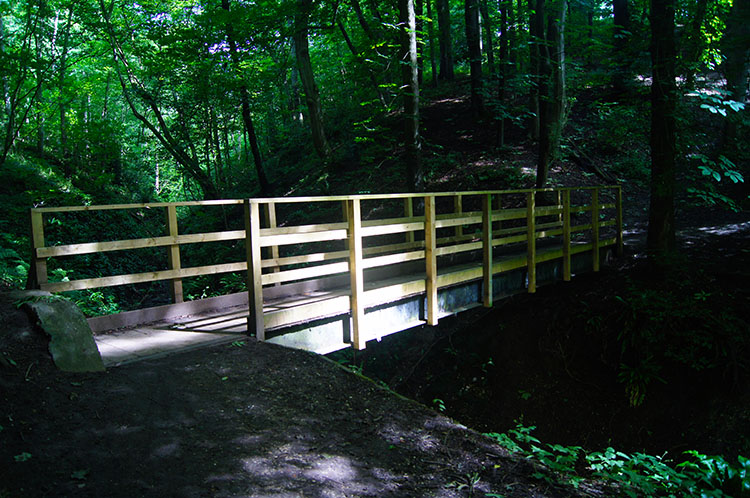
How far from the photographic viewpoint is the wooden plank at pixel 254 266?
16.3ft

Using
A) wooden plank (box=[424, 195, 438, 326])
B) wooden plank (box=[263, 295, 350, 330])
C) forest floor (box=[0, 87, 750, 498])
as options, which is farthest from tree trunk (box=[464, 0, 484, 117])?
wooden plank (box=[263, 295, 350, 330])

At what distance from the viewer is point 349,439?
3695mm

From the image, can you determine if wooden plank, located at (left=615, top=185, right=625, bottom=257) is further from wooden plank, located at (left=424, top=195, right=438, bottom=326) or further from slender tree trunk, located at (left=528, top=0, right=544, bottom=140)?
wooden plank, located at (left=424, top=195, right=438, bottom=326)

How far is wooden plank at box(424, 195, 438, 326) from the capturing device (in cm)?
649

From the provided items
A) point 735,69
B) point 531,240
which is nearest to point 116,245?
point 531,240

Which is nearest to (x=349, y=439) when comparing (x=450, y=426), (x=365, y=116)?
(x=450, y=426)

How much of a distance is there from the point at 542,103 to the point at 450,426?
415 inches

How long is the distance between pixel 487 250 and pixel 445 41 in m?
20.1

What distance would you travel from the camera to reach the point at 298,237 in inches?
215

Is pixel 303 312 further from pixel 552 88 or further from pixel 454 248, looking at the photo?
pixel 552 88

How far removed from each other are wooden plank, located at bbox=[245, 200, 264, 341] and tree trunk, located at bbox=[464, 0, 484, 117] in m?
13.8

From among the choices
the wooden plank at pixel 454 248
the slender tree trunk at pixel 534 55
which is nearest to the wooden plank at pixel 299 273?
the wooden plank at pixel 454 248

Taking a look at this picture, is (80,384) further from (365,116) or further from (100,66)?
(100,66)

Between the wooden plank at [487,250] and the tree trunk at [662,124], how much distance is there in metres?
3.14
